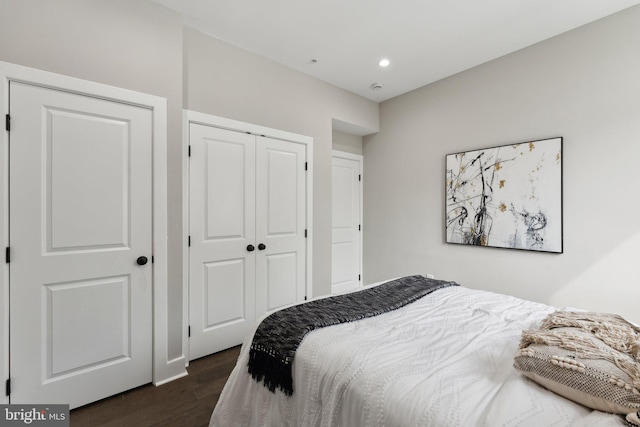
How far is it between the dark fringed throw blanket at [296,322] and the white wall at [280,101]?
1.52 meters

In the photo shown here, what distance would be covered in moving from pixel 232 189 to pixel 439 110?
2608 millimetres

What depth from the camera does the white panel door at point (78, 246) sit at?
1.66 meters

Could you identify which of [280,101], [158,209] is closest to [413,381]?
[158,209]

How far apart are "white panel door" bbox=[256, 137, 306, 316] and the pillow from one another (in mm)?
2275

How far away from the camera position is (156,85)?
210cm

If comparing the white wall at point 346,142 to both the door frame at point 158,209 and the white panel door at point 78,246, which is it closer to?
the door frame at point 158,209

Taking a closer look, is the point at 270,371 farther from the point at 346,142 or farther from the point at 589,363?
the point at 346,142

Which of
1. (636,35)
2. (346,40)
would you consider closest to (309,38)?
(346,40)

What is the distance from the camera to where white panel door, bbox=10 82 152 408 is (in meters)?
1.66

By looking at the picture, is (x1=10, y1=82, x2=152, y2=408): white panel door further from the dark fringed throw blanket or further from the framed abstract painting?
the framed abstract painting

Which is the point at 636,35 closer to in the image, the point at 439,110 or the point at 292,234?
the point at 439,110

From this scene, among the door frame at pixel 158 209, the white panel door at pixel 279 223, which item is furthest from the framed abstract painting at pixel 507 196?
the door frame at pixel 158 209

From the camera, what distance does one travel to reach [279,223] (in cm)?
300

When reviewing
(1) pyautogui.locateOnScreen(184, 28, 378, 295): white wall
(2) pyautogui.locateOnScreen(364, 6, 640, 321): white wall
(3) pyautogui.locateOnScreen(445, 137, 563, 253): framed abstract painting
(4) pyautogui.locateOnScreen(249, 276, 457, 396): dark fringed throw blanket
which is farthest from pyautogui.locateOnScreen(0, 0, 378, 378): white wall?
(3) pyautogui.locateOnScreen(445, 137, 563, 253): framed abstract painting
